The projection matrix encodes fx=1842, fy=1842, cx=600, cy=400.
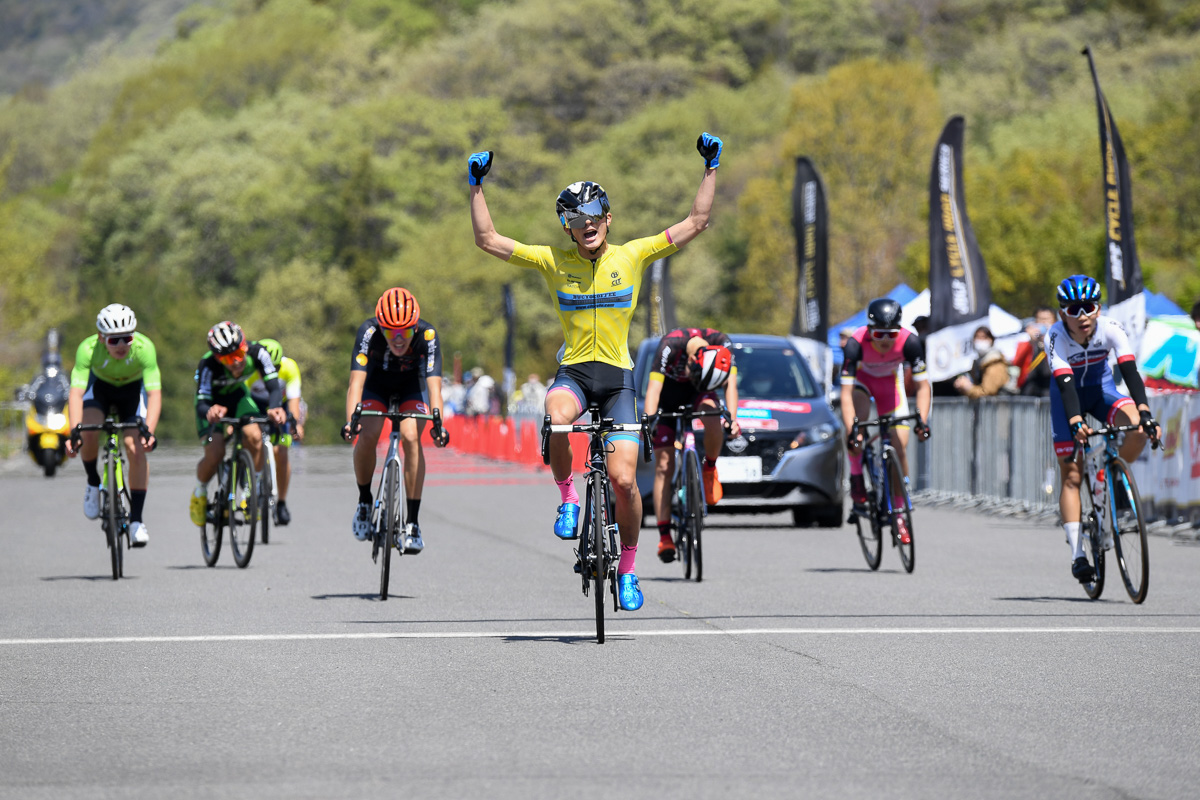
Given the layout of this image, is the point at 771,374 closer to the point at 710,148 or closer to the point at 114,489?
the point at 114,489

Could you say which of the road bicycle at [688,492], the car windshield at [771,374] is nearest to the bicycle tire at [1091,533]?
the road bicycle at [688,492]

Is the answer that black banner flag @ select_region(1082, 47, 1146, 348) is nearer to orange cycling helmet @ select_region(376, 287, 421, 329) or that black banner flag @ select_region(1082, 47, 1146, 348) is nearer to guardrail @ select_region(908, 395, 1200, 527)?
guardrail @ select_region(908, 395, 1200, 527)

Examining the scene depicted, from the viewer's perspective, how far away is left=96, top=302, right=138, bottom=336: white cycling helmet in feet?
41.8

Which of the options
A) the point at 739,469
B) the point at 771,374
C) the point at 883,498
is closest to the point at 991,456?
the point at 771,374

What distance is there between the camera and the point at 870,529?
44.7ft

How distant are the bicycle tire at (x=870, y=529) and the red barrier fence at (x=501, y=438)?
14.0 m

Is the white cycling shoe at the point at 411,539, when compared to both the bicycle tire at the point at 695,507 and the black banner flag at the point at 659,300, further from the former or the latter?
the black banner flag at the point at 659,300

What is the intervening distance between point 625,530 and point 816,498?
8.63 m

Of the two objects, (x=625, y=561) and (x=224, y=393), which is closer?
(x=625, y=561)

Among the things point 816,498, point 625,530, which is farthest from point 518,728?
point 816,498

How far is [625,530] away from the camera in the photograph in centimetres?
945

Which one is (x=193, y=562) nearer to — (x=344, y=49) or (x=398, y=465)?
(x=398, y=465)

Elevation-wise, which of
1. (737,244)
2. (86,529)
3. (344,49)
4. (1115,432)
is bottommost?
(86,529)

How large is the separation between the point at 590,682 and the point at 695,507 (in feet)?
15.3
